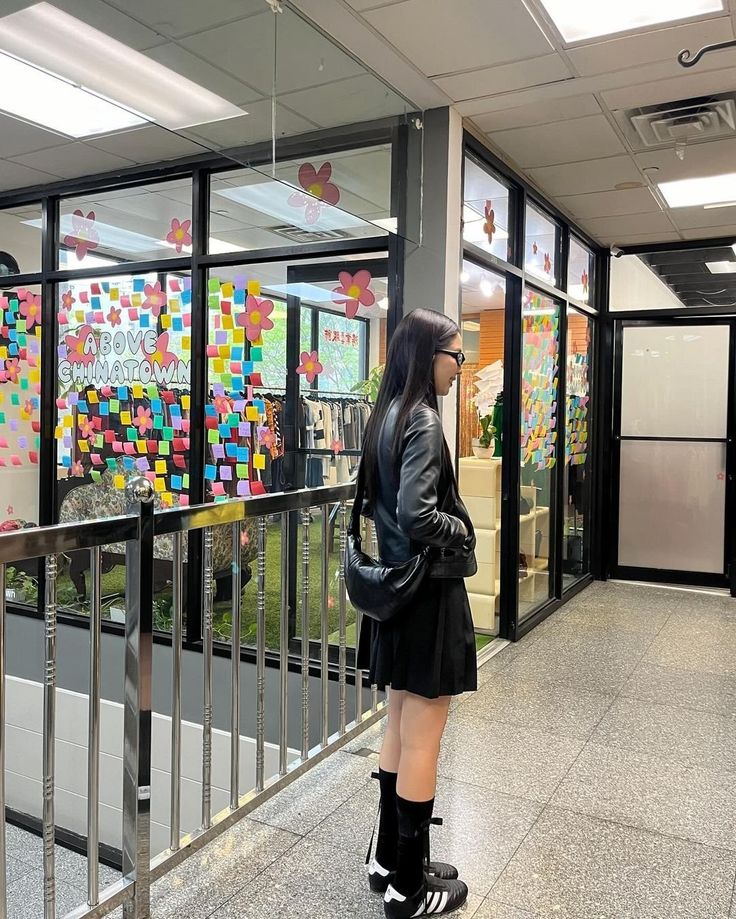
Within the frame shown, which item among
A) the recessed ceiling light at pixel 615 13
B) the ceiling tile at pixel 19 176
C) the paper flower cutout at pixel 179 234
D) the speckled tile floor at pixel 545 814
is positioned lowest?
the speckled tile floor at pixel 545 814

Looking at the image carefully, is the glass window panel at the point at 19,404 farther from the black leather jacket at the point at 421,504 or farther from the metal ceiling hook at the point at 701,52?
the metal ceiling hook at the point at 701,52

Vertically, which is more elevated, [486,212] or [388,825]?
[486,212]

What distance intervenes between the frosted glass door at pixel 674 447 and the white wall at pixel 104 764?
11.7 feet

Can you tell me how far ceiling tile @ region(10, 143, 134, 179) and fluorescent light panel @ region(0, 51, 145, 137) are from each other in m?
0.28

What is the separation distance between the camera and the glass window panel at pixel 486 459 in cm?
470

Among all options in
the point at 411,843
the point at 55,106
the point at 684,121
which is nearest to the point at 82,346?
the point at 55,106

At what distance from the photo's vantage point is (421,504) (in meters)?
1.76

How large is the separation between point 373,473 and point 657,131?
2801 mm

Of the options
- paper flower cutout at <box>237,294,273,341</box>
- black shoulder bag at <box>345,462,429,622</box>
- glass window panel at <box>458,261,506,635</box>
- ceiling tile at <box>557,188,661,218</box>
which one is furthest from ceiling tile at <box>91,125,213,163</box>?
black shoulder bag at <box>345,462,429,622</box>

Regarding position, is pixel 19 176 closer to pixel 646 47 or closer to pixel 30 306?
pixel 30 306

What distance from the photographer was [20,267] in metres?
5.09

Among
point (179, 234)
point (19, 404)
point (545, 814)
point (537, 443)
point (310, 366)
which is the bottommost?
point (545, 814)

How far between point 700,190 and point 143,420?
354 cm

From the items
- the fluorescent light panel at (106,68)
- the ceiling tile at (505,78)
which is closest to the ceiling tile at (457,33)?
the ceiling tile at (505,78)
